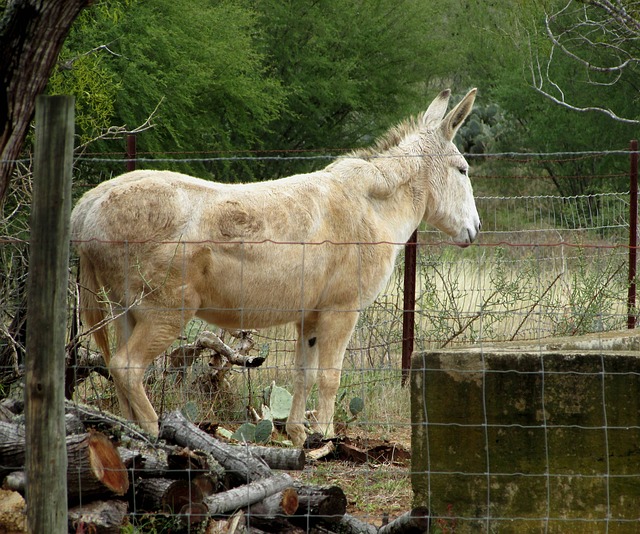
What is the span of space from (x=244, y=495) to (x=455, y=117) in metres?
4.36

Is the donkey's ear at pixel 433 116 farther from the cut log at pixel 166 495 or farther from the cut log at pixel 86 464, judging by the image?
the cut log at pixel 86 464

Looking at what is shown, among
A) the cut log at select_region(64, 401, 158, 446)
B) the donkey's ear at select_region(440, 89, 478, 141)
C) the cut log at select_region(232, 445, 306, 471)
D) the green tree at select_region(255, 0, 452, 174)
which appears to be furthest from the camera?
the green tree at select_region(255, 0, 452, 174)

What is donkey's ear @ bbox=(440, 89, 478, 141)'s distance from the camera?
7.92 meters

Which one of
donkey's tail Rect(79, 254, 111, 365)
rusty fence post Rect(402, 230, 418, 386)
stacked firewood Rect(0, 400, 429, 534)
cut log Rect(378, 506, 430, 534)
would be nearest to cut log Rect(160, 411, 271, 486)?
stacked firewood Rect(0, 400, 429, 534)

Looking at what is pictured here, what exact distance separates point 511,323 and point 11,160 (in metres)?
6.98

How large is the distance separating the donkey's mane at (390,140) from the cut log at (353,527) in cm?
362

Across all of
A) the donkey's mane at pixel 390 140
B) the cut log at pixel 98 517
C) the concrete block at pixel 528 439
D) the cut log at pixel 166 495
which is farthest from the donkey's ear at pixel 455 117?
the cut log at pixel 98 517

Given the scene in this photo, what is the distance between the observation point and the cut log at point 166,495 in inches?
181

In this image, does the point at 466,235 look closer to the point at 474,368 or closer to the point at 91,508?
the point at 474,368

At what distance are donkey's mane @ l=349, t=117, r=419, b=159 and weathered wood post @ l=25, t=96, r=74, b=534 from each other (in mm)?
4145

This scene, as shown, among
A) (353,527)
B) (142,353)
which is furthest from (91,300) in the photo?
(353,527)

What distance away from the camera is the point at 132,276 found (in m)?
6.10

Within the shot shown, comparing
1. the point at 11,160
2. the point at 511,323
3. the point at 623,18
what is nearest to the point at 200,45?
the point at 623,18

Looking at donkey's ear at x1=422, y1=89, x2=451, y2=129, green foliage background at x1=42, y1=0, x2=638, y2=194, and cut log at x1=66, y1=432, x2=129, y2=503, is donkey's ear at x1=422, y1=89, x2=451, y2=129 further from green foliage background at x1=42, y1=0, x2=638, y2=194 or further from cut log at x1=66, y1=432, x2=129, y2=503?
green foliage background at x1=42, y1=0, x2=638, y2=194
